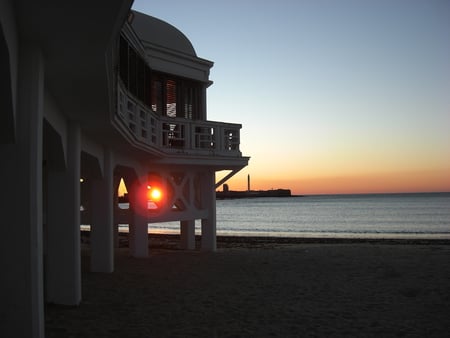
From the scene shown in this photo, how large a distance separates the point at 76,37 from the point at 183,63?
12.4 metres

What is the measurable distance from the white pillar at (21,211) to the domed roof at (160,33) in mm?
10921

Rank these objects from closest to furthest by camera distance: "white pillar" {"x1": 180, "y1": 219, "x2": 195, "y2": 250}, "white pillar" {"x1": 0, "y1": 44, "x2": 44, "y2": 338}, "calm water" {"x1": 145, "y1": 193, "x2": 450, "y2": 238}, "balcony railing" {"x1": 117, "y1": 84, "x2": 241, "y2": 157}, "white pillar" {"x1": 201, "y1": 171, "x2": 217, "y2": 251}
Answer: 1. "white pillar" {"x1": 0, "y1": 44, "x2": 44, "y2": 338}
2. "balcony railing" {"x1": 117, "y1": 84, "x2": 241, "y2": 157}
3. "white pillar" {"x1": 201, "y1": 171, "x2": 217, "y2": 251}
4. "white pillar" {"x1": 180, "y1": 219, "x2": 195, "y2": 250}
5. "calm water" {"x1": 145, "y1": 193, "x2": 450, "y2": 238}

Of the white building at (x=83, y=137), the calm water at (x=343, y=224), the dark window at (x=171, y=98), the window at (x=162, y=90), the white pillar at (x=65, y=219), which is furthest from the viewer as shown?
the calm water at (x=343, y=224)

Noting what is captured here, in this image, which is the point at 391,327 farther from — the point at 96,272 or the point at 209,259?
the point at 209,259

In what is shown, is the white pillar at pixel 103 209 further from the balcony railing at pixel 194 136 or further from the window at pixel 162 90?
the window at pixel 162 90

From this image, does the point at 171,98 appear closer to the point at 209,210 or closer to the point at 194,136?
the point at 194,136

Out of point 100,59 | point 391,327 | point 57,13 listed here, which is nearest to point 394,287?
point 391,327

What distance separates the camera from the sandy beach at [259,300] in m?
7.41

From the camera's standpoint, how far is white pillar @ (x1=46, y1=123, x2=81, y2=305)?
815 centimetres

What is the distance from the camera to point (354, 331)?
24.3 feet

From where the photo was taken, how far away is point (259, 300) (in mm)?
9492

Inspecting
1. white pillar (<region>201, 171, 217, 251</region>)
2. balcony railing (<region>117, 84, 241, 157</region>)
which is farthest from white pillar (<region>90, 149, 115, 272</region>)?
white pillar (<region>201, 171, 217, 251</region>)

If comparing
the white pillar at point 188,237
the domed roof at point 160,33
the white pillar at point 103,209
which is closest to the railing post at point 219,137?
the domed roof at point 160,33

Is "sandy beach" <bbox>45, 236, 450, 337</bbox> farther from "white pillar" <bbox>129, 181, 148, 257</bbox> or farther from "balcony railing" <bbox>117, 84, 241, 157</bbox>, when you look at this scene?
"balcony railing" <bbox>117, 84, 241, 157</bbox>
